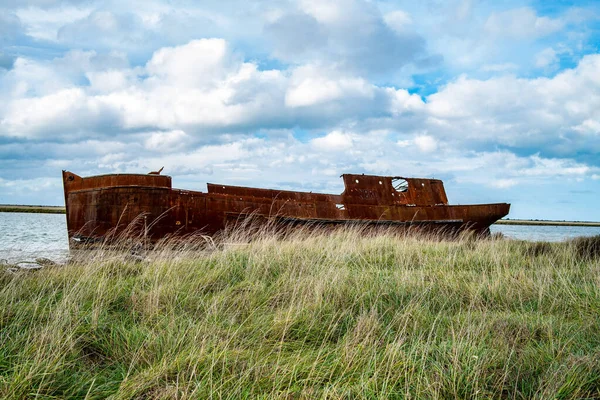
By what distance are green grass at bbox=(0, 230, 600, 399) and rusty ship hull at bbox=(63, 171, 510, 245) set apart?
4.98m

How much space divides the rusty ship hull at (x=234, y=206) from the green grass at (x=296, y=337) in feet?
16.3

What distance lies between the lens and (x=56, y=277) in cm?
522

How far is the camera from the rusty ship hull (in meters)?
11.1

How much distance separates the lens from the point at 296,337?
336cm

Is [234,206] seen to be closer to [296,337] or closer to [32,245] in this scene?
[32,245]

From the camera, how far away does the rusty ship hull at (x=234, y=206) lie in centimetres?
1109

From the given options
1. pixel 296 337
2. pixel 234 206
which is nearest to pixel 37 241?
pixel 234 206

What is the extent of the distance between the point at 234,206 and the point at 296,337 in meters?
9.03

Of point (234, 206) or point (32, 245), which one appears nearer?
point (234, 206)

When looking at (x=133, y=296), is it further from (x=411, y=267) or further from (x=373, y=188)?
(x=373, y=188)

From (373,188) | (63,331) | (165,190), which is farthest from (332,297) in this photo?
(373,188)

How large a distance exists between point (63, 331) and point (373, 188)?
12.6 meters

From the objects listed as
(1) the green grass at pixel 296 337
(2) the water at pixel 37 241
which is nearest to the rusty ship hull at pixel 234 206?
(2) the water at pixel 37 241

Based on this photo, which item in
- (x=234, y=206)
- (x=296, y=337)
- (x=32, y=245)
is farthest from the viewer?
(x=32, y=245)
